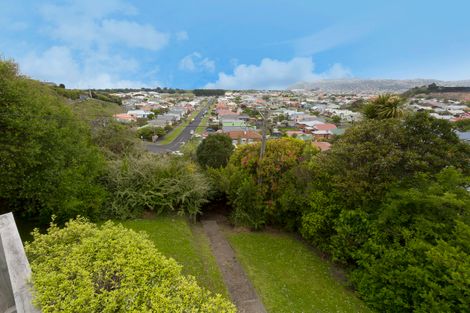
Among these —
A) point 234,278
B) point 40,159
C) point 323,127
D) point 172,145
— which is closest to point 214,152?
point 234,278

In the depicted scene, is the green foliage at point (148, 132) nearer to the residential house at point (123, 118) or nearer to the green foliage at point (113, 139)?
the residential house at point (123, 118)

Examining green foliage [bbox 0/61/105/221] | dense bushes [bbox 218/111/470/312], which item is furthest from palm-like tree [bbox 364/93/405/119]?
green foliage [bbox 0/61/105/221]

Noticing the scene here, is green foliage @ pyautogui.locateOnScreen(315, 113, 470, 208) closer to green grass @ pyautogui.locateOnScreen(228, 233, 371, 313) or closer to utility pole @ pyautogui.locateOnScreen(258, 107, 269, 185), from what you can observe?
green grass @ pyautogui.locateOnScreen(228, 233, 371, 313)

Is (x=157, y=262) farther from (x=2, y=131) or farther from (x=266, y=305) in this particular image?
(x=2, y=131)

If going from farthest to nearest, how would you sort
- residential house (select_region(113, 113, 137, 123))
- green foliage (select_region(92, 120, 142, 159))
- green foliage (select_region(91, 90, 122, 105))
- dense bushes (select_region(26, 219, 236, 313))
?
1. green foliage (select_region(91, 90, 122, 105))
2. residential house (select_region(113, 113, 137, 123))
3. green foliage (select_region(92, 120, 142, 159))
4. dense bushes (select_region(26, 219, 236, 313))

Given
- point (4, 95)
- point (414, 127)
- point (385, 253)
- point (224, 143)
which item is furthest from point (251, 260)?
point (224, 143)

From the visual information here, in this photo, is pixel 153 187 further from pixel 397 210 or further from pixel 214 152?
pixel 397 210

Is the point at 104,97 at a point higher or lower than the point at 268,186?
higher
